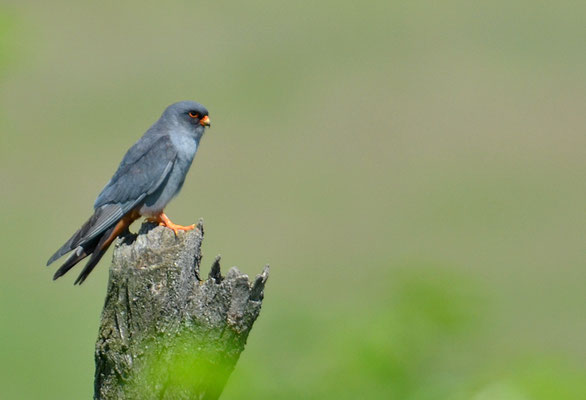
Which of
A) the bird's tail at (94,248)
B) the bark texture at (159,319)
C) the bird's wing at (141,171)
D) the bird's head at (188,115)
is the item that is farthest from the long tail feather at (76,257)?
the bark texture at (159,319)

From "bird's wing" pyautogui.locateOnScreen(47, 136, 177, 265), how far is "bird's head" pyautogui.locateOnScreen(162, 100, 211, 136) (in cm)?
25

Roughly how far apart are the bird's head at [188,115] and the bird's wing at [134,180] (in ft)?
0.83

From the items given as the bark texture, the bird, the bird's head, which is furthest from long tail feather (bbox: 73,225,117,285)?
Result: the bark texture

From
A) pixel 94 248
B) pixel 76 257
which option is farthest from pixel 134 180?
pixel 76 257

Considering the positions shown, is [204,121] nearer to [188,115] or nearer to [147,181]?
[188,115]

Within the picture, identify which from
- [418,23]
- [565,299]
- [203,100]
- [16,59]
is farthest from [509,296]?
[418,23]

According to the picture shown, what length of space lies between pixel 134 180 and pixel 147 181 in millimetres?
89

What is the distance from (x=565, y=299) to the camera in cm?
1597

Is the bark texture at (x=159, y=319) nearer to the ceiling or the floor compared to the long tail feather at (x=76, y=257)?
nearer to the floor

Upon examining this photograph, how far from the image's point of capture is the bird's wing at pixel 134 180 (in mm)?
6484

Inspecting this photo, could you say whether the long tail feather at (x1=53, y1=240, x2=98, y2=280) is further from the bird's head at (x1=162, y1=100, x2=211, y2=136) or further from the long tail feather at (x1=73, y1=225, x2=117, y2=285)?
the bird's head at (x1=162, y1=100, x2=211, y2=136)

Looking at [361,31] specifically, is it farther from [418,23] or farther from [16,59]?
[16,59]

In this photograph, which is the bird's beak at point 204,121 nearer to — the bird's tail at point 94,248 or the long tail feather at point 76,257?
the bird's tail at point 94,248

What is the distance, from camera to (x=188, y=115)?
24.7ft
